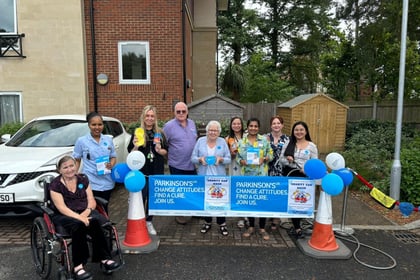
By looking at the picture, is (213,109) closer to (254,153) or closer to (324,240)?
(254,153)

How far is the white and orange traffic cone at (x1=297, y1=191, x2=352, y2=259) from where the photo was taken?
3729 mm

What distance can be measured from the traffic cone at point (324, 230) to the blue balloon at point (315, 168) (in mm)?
237

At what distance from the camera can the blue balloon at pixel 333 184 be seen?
12.1 ft

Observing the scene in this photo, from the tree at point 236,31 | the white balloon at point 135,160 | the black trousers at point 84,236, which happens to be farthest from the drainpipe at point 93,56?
the tree at point 236,31

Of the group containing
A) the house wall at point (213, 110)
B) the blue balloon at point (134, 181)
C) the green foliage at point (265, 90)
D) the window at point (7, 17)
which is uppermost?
the window at point (7, 17)

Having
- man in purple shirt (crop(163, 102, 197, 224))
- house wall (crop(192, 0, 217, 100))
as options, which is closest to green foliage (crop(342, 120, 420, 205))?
man in purple shirt (crop(163, 102, 197, 224))

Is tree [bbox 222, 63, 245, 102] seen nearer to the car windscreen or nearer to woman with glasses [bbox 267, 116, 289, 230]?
the car windscreen

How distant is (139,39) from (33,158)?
6.36 metres

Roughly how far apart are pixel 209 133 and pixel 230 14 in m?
24.6

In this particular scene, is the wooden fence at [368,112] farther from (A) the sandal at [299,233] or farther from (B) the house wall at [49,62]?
(A) the sandal at [299,233]

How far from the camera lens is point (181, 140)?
4.32 metres

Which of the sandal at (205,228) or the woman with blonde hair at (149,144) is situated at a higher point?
the woman with blonde hair at (149,144)

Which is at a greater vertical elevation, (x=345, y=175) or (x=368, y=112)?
(x=368, y=112)

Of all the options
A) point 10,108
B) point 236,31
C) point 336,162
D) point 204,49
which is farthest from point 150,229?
point 236,31
